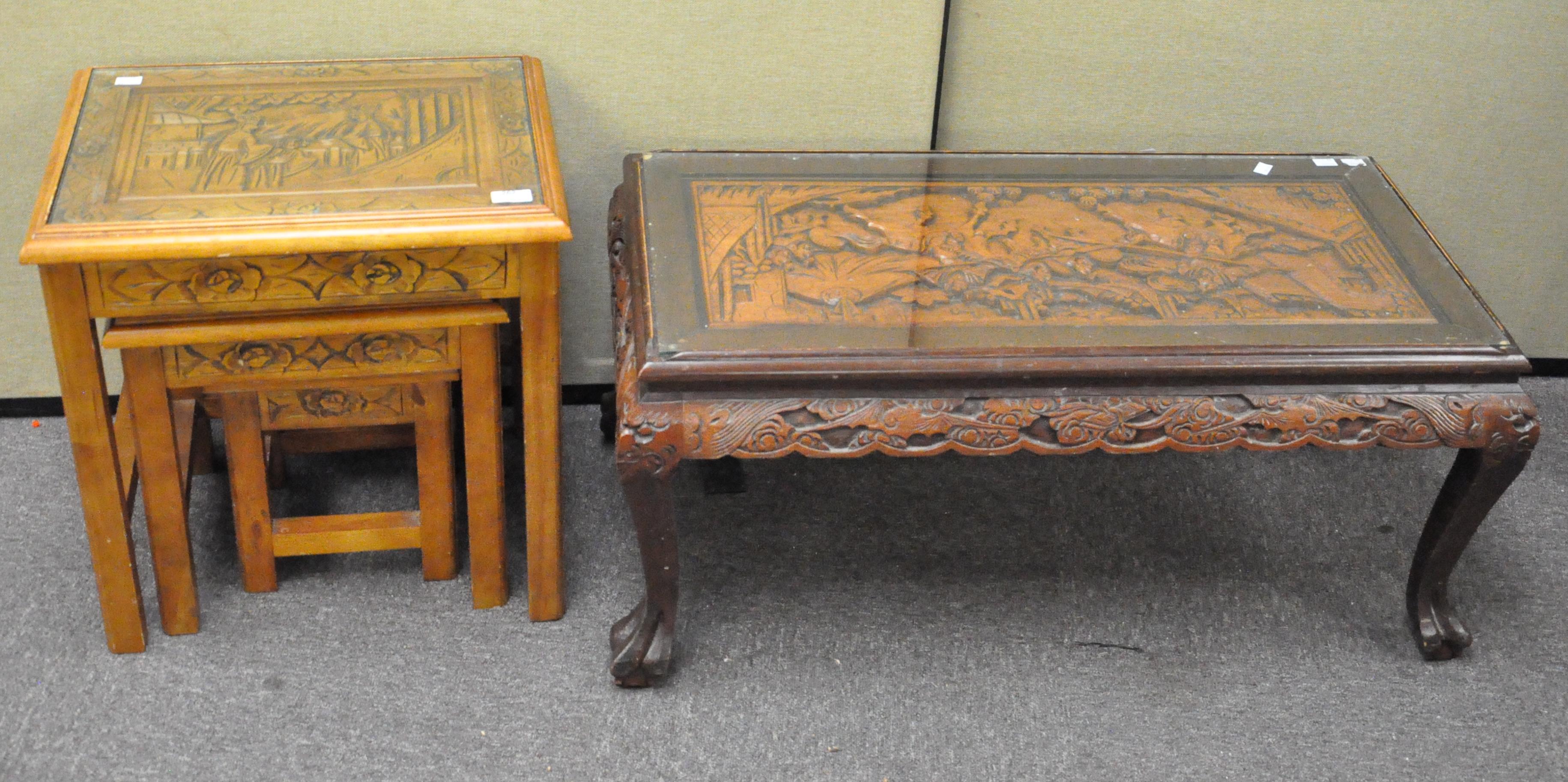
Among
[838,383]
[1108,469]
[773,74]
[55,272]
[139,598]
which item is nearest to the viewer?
[55,272]

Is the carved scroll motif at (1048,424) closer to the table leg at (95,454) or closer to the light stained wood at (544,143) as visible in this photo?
the light stained wood at (544,143)

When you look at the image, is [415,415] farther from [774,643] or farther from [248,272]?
[774,643]

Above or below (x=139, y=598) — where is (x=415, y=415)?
above

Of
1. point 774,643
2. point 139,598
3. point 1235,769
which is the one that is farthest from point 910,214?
point 139,598

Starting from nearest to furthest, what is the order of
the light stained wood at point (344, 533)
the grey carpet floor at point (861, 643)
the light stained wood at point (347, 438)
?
the grey carpet floor at point (861, 643) < the light stained wood at point (344, 533) < the light stained wood at point (347, 438)

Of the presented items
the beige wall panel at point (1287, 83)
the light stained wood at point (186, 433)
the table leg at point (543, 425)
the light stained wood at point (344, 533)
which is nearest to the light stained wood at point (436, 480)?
the light stained wood at point (344, 533)

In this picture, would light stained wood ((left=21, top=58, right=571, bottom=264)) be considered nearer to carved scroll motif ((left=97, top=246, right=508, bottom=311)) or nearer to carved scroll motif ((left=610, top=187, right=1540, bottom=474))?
carved scroll motif ((left=97, top=246, right=508, bottom=311))

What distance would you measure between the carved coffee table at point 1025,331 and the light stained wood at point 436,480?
1.02 feet

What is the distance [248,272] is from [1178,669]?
57.3 inches

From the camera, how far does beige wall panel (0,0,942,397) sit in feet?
6.86

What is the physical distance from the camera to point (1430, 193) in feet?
8.43

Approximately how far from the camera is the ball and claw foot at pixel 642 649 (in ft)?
6.44

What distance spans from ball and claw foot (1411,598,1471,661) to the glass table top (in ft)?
1.63

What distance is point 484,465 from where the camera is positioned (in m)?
1.98
